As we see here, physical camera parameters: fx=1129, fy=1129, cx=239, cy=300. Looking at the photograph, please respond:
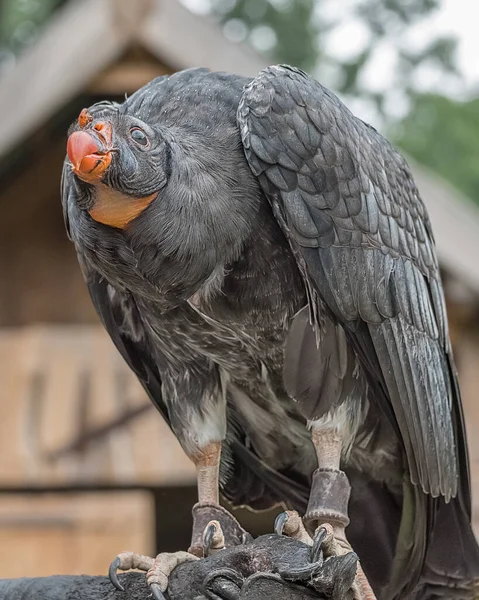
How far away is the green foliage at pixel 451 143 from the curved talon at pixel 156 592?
976cm

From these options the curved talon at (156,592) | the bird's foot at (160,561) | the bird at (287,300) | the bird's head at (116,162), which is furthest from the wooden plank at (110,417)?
the bird's head at (116,162)

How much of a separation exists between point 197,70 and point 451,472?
205 cm

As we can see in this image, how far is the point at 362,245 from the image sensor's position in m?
4.63

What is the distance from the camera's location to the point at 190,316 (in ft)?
15.3

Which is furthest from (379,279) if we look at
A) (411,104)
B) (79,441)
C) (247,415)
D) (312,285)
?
(411,104)

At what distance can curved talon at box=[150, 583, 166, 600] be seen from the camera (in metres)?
4.11

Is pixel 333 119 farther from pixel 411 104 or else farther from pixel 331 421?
pixel 411 104

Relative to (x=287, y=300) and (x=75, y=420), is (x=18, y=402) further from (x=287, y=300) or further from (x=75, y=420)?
(x=287, y=300)

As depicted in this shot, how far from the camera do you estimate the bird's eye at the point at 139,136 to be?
4.14m

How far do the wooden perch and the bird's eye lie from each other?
150 centimetres

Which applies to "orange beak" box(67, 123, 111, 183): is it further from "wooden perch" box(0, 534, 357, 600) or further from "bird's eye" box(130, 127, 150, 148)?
"wooden perch" box(0, 534, 357, 600)

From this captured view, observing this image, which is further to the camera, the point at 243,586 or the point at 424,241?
the point at 424,241

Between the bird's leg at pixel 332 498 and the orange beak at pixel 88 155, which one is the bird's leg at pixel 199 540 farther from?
the orange beak at pixel 88 155

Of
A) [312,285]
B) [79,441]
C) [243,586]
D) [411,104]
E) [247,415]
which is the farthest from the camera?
[411,104]
